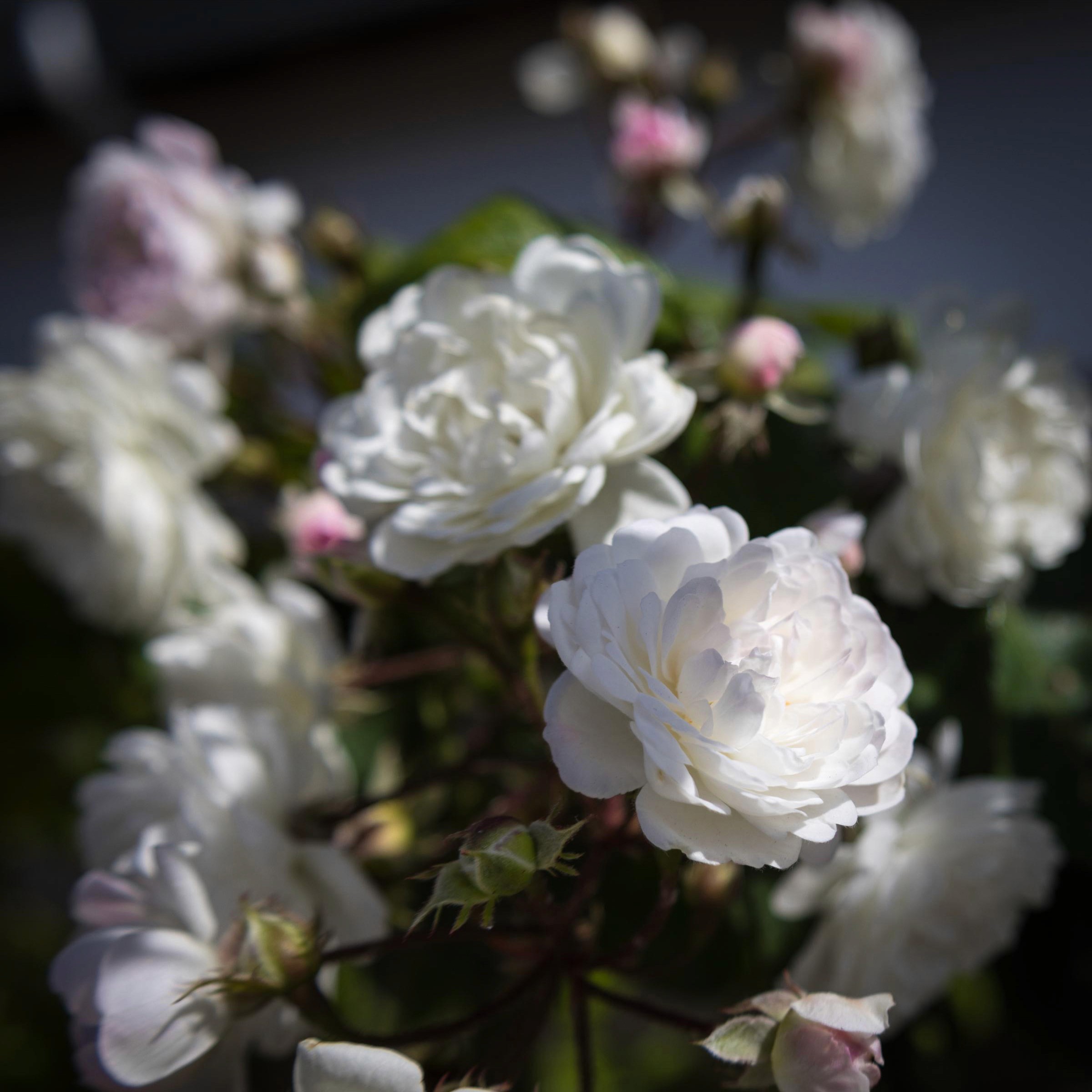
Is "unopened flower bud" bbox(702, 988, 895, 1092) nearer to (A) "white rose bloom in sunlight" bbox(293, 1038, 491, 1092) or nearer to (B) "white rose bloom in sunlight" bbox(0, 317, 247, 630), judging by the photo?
(A) "white rose bloom in sunlight" bbox(293, 1038, 491, 1092)

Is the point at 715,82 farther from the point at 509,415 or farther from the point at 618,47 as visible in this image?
the point at 509,415

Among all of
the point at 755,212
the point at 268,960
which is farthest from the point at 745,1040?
the point at 755,212

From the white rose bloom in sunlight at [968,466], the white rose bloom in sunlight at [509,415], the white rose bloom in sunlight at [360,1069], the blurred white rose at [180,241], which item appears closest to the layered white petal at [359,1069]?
the white rose bloom in sunlight at [360,1069]

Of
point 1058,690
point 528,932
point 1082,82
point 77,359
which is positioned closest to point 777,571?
point 528,932

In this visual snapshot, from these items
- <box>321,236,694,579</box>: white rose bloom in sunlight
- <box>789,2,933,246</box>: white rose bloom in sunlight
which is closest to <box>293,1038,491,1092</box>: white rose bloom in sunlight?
<box>321,236,694,579</box>: white rose bloom in sunlight

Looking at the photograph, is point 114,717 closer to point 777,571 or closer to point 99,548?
Result: point 99,548

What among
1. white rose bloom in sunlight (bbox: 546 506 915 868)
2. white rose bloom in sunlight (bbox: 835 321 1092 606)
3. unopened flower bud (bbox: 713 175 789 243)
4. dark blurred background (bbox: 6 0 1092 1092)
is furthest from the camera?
dark blurred background (bbox: 6 0 1092 1092)

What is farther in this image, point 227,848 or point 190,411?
point 190,411

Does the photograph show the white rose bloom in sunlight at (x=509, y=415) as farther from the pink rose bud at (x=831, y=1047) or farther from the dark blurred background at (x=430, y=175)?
the dark blurred background at (x=430, y=175)
